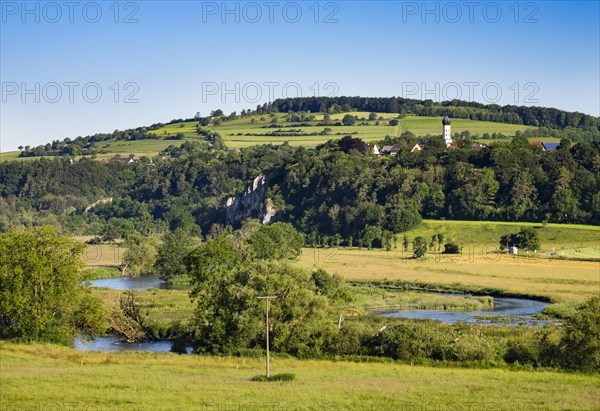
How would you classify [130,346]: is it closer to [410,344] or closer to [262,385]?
[410,344]

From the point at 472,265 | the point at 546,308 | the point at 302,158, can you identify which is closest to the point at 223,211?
the point at 302,158

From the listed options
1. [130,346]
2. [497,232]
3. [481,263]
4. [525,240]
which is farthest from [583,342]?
[497,232]

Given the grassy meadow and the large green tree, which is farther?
the large green tree

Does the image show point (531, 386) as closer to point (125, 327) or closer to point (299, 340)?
point (299, 340)

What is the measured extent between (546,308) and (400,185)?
242 feet

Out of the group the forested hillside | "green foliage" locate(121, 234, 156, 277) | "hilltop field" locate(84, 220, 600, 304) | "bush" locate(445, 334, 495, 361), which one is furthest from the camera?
the forested hillside

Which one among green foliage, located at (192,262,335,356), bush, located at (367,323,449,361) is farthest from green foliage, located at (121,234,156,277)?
bush, located at (367,323,449,361)

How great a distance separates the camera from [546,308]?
7056cm

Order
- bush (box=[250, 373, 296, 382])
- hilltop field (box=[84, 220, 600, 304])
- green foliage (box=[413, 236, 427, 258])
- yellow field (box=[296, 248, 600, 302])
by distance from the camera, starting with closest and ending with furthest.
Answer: bush (box=[250, 373, 296, 382]) < yellow field (box=[296, 248, 600, 302]) < hilltop field (box=[84, 220, 600, 304]) < green foliage (box=[413, 236, 427, 258])

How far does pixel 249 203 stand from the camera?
169m

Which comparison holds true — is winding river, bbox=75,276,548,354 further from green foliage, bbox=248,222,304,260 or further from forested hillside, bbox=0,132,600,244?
forested hillside, bbox=0,132,600,244

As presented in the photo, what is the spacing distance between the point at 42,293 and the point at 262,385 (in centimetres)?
2040

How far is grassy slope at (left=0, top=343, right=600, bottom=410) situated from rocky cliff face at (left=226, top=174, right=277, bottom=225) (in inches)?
4476

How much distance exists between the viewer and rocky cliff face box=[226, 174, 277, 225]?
164375 mm
